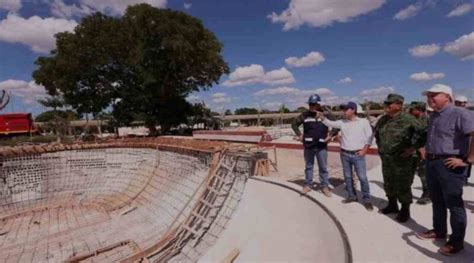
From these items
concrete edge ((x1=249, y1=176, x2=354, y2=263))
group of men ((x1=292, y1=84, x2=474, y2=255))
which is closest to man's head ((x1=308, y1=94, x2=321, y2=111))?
group of men ((x1=292, y1=84, x2=474, y2=255))

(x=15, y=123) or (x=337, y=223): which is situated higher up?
(x=15, y=123)

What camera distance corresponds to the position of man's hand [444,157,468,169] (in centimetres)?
263

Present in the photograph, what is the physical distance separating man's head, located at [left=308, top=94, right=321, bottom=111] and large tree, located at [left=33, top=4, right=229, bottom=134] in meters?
19.4

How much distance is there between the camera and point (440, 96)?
275cm

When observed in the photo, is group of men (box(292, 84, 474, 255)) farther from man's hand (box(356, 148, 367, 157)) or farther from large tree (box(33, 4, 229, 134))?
large tree (box(33, 4, 229, 134))

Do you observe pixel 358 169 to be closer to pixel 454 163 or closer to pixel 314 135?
pixel 314 135

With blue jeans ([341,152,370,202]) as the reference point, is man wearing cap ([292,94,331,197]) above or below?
above

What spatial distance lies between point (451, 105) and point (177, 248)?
4.52 meters

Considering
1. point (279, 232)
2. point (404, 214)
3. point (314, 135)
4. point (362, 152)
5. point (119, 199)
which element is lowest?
point (119, 199)

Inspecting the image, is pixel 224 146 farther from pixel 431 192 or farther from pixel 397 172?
pixel 431 192

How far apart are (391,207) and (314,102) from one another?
184cm

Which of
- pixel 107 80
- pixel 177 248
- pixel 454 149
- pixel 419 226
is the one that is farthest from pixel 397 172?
pixel 107 80

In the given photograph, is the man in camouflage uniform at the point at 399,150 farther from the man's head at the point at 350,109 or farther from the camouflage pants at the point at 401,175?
the man's head at the point at 350,109

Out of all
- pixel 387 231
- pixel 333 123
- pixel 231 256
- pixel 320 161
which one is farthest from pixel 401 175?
pixel 231 256
